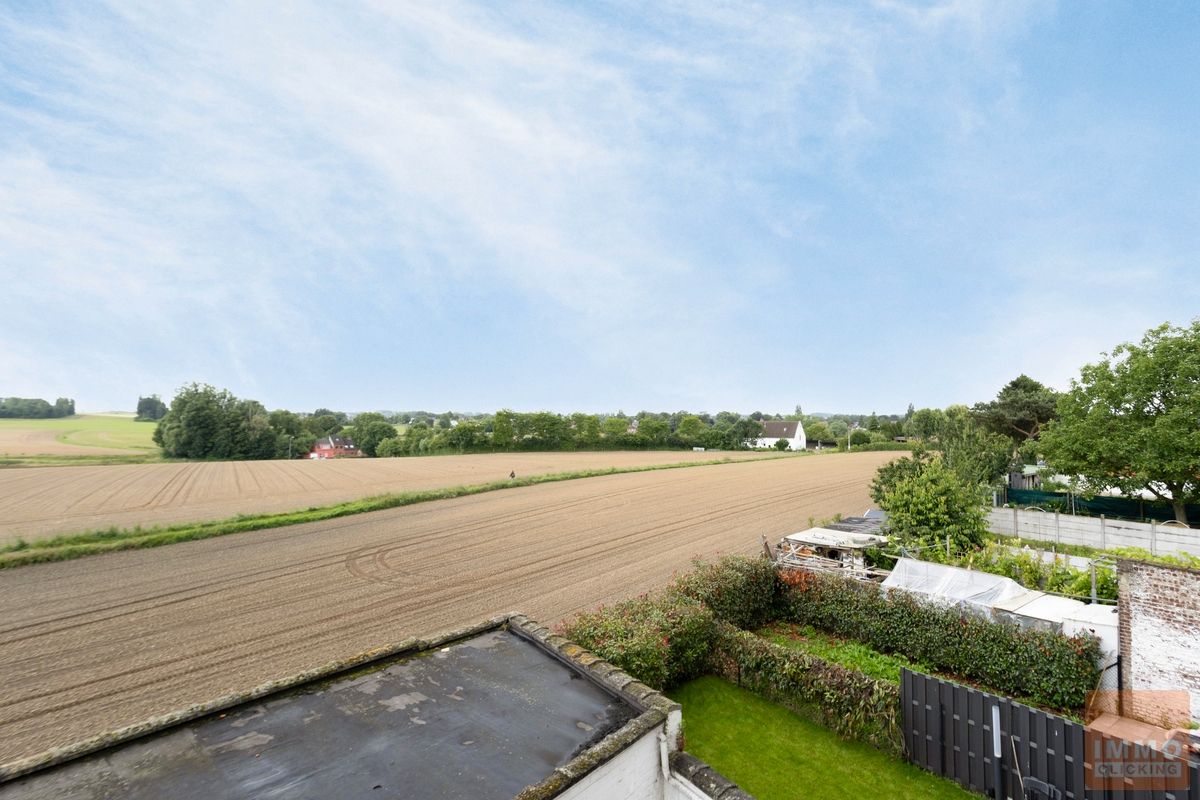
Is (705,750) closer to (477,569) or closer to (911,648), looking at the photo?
(911,648)

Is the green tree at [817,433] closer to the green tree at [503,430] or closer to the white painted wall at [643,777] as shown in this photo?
the green tree at [503,430]

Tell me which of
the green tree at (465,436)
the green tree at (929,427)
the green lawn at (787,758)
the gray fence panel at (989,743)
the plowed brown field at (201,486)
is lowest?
the green lawn at (787,758)

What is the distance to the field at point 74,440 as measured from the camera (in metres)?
48.7

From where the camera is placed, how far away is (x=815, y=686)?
27.4ft

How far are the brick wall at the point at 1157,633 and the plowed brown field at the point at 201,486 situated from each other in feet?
98.3

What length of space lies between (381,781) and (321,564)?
52.2 feet

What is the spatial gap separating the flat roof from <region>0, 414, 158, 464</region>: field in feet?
195

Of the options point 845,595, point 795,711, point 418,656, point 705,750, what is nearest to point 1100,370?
point 845,595

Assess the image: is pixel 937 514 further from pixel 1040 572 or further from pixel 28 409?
pixel 28 409

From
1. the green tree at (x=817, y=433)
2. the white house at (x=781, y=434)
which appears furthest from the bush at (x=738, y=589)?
the green tree at (x=817, y=433)

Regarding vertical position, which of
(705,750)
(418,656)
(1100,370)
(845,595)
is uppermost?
(1100,370)

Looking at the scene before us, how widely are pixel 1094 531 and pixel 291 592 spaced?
25905 millimetres

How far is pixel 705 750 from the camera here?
7.67 meters

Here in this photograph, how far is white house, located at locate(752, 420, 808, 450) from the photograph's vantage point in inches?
3602
